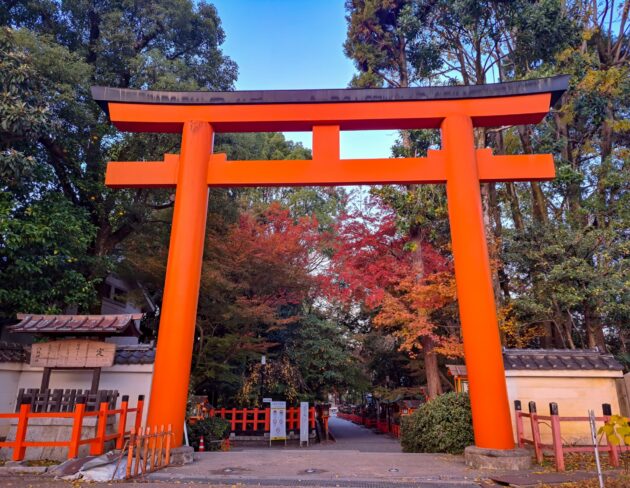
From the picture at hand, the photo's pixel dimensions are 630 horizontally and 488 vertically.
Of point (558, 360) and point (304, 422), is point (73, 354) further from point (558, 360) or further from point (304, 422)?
point (304, 422)

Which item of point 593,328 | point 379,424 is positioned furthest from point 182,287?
point 379,424

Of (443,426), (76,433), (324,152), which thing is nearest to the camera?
(76,433)

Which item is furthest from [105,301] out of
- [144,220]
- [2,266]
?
[2,266]

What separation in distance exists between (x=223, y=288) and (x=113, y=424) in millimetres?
7712

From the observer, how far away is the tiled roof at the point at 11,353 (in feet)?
27.5

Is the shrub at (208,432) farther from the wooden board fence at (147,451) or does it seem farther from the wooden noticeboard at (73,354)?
the wooden board fence at (147,451)

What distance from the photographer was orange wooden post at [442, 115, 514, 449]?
6.40 metres

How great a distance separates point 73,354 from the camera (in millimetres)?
7789

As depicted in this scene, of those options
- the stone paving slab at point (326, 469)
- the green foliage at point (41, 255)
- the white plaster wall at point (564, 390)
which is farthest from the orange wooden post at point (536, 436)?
the green foliage at point (41, 255)

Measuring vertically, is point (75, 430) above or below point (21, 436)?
above

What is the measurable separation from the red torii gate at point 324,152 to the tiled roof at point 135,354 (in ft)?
5.84

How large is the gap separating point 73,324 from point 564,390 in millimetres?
9414

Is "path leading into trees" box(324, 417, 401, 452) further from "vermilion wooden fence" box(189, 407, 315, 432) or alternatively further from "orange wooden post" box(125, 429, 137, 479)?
"orange wooden post" box(125, 429, 137, 479)

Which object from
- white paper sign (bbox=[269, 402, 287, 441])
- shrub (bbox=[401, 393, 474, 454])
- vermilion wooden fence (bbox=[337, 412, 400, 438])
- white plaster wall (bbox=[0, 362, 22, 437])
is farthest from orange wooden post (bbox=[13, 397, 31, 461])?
vermilion wooden fence (bbox=[337, 412, 400, 438])
